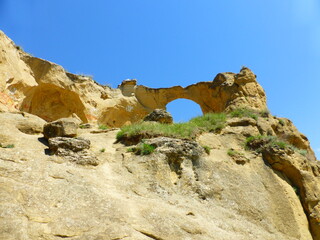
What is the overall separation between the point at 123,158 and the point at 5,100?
22.6ft

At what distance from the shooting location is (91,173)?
27.3 feet

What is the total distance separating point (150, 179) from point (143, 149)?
1396 mm

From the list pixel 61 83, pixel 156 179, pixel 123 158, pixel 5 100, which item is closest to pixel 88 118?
pixel 61 83

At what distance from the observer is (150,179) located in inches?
351

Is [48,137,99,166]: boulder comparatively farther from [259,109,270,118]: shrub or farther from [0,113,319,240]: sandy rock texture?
[259,109,270,118]: shrub

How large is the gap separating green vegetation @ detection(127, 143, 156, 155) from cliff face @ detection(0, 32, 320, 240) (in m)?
0.13

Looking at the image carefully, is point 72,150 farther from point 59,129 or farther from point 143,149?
point 143,149

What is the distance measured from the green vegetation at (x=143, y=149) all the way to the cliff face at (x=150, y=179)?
13 centimetres

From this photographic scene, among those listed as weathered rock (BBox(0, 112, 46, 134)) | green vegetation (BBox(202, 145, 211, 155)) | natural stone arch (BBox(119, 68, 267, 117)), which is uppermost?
natural stone arch (BBox(119, 68, 267, 117))

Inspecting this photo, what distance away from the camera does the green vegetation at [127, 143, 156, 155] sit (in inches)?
394

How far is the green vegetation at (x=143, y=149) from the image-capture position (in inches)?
394

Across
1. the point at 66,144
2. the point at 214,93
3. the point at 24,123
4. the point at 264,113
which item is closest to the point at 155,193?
the point at 66,144

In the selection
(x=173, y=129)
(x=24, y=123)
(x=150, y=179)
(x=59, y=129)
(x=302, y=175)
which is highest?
(x=173, y=129)

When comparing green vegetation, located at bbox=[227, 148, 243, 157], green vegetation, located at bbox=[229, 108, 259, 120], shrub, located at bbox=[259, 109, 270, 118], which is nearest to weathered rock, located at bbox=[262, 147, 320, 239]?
green vegetation, located at bbox=[227, 148, 243, 157]
